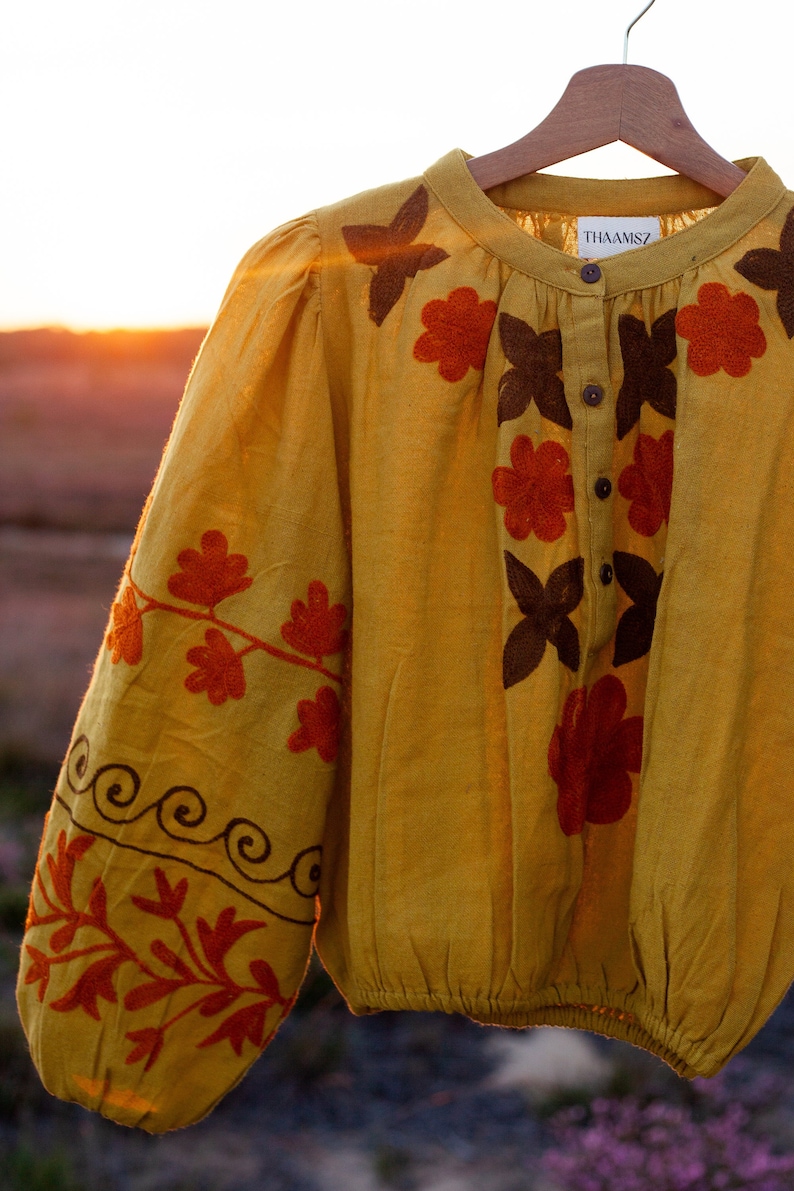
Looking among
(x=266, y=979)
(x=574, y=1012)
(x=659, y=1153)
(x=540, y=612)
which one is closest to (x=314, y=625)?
(x=540, y=612)

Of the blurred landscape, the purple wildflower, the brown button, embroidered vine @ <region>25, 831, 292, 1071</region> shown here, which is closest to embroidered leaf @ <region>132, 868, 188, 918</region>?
embroidered vine @ <region>25, 831, 292, 1071</region>

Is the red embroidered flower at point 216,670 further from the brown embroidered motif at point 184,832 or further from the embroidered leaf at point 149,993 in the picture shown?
the embroidered leaf at point 149,993

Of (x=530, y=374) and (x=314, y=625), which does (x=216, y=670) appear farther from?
(x=530, y=374)

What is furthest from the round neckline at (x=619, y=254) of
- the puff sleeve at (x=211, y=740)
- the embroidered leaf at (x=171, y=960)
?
the embroidered leaf at (x=171, y=960)

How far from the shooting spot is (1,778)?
2551 mm

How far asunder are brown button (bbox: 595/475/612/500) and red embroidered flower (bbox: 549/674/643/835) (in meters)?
0.15

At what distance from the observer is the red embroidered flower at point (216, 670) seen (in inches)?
28.4

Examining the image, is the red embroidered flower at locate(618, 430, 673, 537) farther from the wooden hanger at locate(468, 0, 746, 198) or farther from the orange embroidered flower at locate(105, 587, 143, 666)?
the orange embroidered flower at locate(105, 587, 143, 666)

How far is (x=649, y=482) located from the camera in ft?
2.45

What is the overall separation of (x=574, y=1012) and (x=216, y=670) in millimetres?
423

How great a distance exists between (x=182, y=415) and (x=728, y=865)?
538 millimetres

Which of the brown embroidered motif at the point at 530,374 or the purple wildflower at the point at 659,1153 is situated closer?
the brown embroidered motif at the point at 530,374

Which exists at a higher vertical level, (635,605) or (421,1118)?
(635,605)

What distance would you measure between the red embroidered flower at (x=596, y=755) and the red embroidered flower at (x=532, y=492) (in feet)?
0.43
